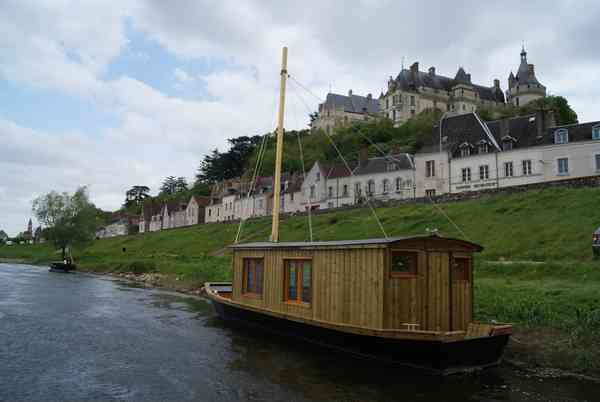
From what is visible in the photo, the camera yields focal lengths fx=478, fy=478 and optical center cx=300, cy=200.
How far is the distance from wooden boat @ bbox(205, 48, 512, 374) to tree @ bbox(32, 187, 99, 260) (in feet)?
171

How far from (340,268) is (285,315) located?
289 centimetres

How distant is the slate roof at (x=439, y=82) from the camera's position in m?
100

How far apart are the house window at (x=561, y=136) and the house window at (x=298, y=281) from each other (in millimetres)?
39009

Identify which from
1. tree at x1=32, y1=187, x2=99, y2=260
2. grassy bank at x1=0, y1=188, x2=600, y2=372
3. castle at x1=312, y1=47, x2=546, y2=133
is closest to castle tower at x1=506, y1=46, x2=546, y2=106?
castle at x1=312, y1=47, x2=546, y2=133

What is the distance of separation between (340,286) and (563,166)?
3935 centimetres

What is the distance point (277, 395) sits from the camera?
Result: 1030cm

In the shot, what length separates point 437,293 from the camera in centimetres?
1246

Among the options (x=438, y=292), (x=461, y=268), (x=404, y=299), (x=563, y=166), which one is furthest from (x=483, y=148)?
(x=404, y=299)

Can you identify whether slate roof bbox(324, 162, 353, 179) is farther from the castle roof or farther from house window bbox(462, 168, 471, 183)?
the castle roof

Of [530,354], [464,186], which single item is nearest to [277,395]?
[530,354]

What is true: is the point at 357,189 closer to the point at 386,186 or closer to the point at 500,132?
the point at 386,186

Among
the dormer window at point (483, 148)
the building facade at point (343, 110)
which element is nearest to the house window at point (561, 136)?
the dormer window at point (483, 148)

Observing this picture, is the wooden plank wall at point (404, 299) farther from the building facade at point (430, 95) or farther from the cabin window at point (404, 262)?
the building facade at point (430, 95)

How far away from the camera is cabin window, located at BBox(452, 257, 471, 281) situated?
13118 millimetres
